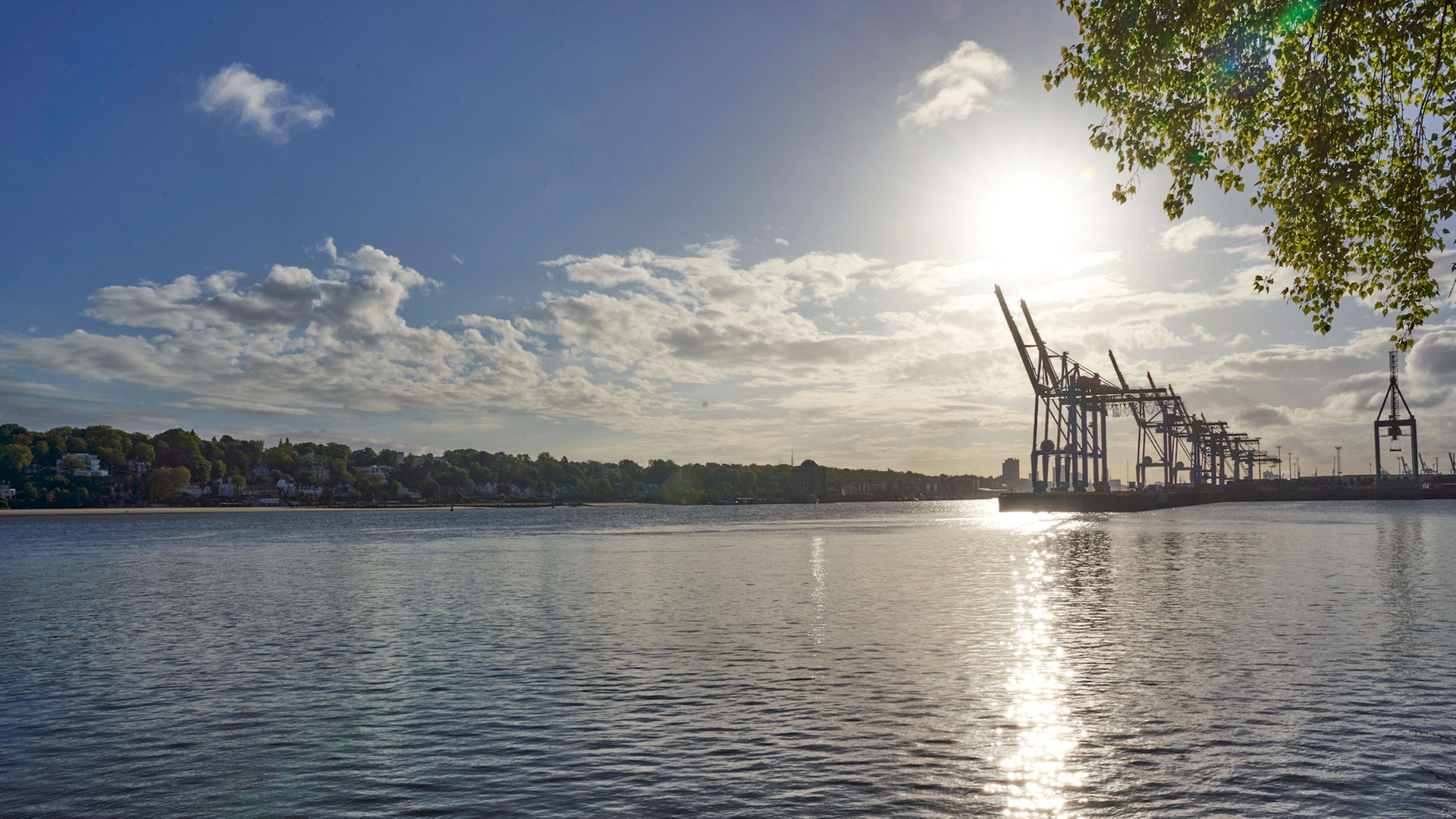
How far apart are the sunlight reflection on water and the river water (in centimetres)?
6

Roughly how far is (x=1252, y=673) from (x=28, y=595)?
147 feet

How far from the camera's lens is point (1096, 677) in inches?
682

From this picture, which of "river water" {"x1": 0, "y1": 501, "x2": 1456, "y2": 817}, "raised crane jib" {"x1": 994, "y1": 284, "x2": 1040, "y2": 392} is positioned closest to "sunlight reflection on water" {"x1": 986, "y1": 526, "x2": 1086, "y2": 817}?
"river water" {"x1": 0, "y1": 501, "x2": 1456, "y2": 817}

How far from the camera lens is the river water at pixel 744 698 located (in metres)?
10.9

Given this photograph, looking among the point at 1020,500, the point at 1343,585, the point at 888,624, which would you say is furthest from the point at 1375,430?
the point at 888,624

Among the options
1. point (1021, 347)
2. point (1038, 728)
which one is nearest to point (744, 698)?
point (1038, 728)

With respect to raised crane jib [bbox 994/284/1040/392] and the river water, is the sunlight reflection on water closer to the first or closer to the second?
the river water

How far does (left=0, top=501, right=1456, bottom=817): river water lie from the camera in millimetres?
10859

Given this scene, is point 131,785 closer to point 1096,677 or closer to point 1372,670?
point 1096,677

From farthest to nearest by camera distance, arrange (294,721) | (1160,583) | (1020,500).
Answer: (1020,500), (1160,583), (294,721)

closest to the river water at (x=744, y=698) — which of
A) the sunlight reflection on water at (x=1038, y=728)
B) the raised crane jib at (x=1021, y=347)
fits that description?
the sunlight reflection on water at (x=1038, y=728)

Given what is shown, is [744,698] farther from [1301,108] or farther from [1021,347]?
[1021,347]

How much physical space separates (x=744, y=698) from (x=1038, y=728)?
194 inches

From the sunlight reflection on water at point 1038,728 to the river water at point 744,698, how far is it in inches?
2.5
